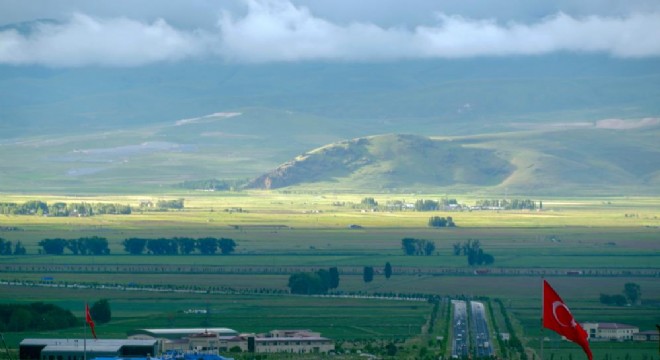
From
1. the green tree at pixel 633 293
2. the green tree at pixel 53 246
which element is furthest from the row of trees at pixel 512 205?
the green tree at pixel 633 293

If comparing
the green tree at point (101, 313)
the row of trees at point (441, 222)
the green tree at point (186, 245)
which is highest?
the row of trees at point (441, 222)

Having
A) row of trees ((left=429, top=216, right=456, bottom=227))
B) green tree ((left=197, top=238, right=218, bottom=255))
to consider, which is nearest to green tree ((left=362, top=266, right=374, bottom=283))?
green tree ((left=197, top=238, right=218, bottom=255))

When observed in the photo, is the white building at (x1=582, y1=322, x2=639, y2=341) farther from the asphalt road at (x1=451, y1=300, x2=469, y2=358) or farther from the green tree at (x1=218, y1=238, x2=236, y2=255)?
the green tree at (x1=218, y1=238, x2=236, y2=255)

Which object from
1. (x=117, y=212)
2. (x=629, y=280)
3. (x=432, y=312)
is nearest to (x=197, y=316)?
(x=432, y=312)

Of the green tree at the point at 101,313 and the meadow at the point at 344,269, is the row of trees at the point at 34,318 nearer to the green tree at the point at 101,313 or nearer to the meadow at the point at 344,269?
the green tree at the point at 101,313

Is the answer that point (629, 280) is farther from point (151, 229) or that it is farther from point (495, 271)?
point (151, 229)

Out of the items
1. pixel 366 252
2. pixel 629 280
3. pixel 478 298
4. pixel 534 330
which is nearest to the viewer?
pixel 534 330
